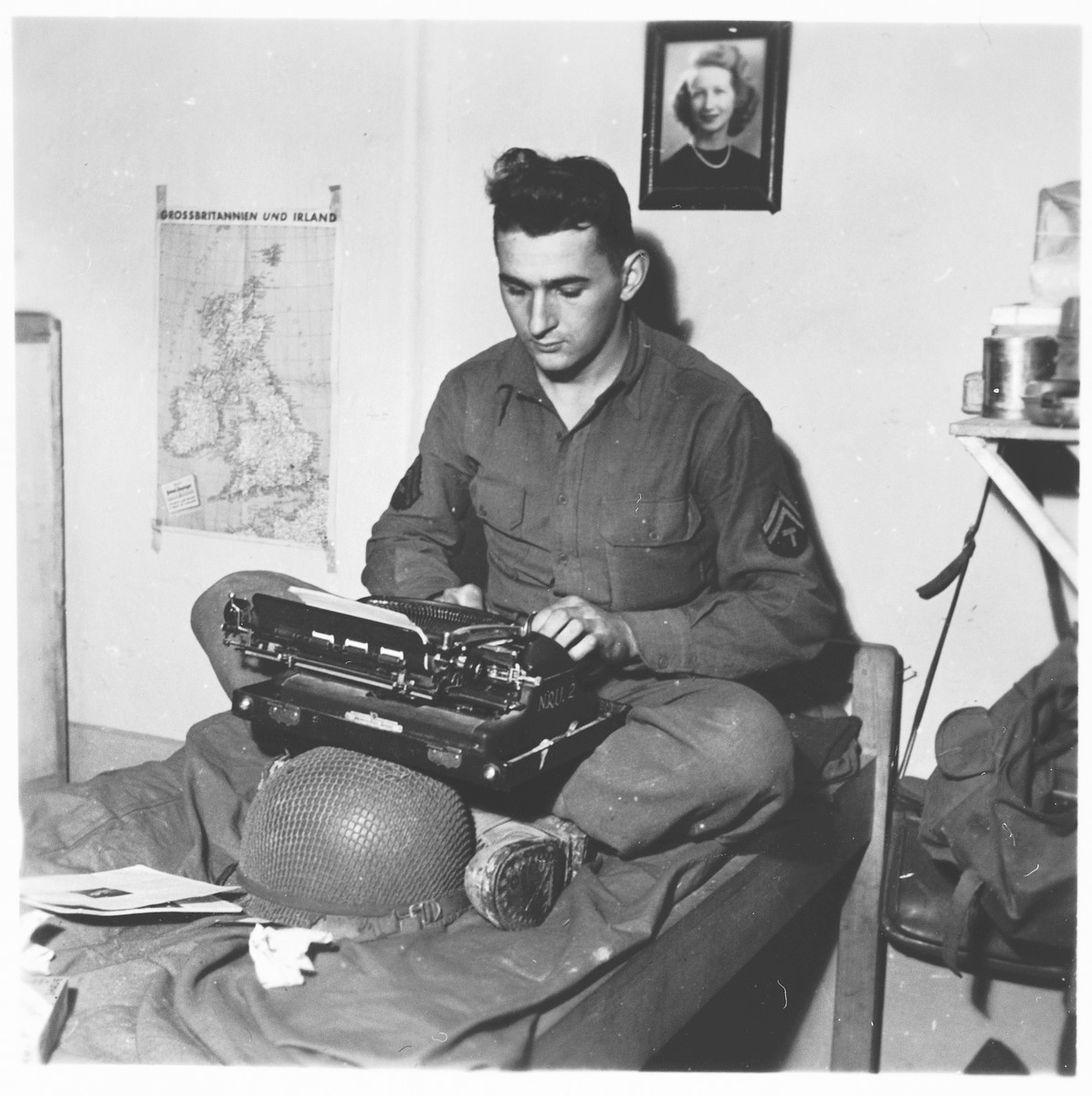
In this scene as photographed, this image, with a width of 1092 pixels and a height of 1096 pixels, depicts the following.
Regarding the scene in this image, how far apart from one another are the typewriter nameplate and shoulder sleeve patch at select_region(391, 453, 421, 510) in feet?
2.70

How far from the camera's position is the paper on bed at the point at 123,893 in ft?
6.18

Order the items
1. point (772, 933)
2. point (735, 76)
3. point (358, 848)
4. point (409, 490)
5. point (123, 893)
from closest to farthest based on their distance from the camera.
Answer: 1. point (358, 848)
2. point (123, 893)
3. point (772, 933)
4. point (735, 76)
5. point (409, 490)

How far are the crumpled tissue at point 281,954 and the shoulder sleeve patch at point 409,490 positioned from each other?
1.11 meters

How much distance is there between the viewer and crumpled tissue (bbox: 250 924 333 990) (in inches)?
66.2

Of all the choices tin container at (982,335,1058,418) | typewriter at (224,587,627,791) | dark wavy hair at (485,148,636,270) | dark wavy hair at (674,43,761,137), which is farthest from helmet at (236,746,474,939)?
dark wavy hair at (674,43,761,137)

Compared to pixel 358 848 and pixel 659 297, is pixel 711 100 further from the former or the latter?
pixel 358 848

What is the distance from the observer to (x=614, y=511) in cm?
242

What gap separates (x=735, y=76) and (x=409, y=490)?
110 cm

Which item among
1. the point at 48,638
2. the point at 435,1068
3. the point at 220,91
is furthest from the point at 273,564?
the point at 435,1068

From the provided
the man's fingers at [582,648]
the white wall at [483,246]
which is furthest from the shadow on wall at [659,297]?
→ the man's fingers at [582,648]

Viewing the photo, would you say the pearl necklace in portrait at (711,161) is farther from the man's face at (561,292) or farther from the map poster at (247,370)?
the map poster at (247,370)

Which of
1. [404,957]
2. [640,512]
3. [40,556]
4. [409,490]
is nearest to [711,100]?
[640,512]

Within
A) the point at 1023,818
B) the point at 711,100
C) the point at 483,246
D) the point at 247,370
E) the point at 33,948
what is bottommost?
the point at 33,948

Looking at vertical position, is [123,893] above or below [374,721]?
below
